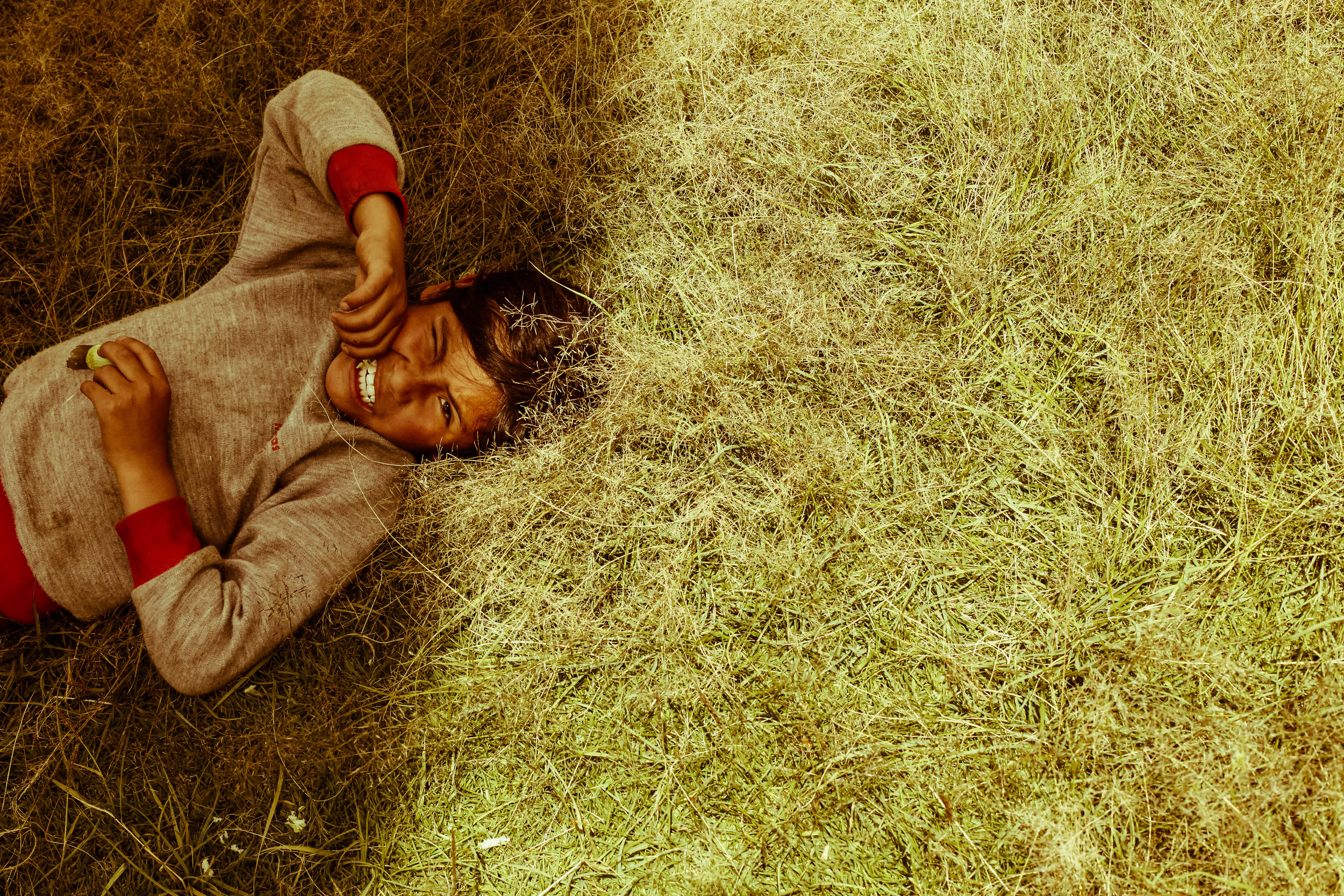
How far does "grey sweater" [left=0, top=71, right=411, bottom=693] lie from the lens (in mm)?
1610

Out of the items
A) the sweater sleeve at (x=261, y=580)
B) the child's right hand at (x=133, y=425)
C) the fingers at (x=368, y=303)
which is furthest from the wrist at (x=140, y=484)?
the fingers at (x=368, y=303)

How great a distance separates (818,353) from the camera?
6.30ft

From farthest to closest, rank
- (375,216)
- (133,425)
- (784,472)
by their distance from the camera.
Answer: (784,472) < (375,216) < (133,425)

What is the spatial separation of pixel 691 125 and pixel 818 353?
0.72 metres

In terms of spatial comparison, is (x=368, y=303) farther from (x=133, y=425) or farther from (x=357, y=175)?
(x=133, y=425)

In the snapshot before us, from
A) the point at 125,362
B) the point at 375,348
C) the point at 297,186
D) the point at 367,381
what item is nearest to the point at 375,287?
the point at 375,348

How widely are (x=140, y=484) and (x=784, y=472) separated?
1384mm

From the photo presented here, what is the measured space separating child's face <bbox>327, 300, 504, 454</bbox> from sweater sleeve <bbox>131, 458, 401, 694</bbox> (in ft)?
0.50

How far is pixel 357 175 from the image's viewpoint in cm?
172

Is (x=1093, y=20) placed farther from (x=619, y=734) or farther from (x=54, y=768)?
(x=54, y=768)

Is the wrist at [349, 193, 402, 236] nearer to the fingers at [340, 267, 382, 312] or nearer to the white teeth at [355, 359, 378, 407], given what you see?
the fingers at [340, 267, 382, 312]

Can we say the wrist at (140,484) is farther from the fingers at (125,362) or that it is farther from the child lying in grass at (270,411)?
the fingers at (125,362)

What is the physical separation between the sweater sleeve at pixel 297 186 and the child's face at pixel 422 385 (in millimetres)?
287

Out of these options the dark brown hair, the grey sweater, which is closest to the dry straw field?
the dark brown hair
